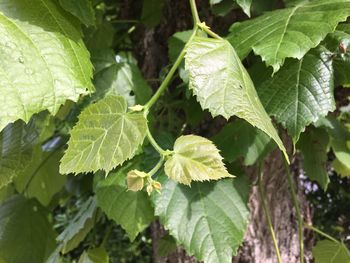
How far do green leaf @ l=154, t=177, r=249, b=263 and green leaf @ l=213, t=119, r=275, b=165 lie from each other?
0.05 m

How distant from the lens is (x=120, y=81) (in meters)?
0.86

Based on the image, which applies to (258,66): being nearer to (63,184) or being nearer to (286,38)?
(286,38)

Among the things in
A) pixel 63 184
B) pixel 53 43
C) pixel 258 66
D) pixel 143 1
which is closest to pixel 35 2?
pixel 53 43

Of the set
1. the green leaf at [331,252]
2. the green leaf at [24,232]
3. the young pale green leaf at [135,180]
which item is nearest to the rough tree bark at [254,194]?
the green leaf at [331,252]

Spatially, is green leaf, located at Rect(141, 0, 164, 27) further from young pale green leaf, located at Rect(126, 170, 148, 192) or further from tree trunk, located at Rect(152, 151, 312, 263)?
young pale green leaf, located at Rect(126, 170, 148, 192)

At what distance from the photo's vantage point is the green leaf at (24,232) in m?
0.93

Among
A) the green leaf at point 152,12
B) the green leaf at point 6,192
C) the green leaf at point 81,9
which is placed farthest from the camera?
the green leaf at point 6,192

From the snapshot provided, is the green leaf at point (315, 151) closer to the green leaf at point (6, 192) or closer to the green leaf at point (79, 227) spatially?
the green leaf at point (79, 227)

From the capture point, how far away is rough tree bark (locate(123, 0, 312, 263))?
962 millimetres

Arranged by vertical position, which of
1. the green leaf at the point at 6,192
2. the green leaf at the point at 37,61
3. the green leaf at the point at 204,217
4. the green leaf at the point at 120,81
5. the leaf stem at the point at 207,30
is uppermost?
the green leaf at the point at 37,61

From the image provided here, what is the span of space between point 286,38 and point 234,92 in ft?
0.42

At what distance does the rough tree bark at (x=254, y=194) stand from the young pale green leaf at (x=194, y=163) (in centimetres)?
40

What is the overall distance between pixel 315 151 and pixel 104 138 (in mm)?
479

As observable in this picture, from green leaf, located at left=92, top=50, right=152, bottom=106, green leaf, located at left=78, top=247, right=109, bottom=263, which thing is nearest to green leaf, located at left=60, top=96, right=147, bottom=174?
green leaf, located at left=92, top=50, right=152, bottom=106
